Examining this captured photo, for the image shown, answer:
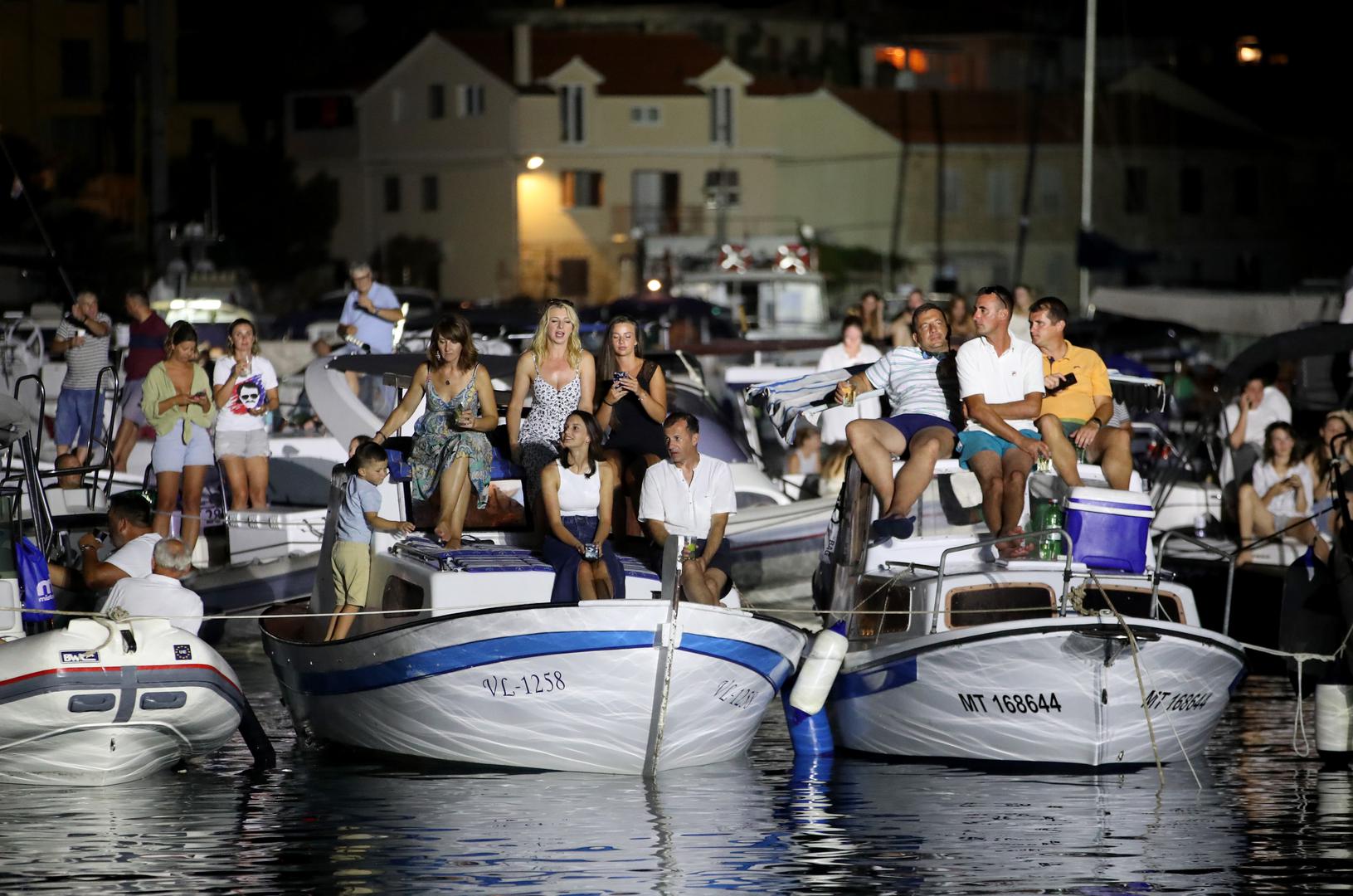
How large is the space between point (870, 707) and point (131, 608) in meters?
4.33

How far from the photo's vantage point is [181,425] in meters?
17.5

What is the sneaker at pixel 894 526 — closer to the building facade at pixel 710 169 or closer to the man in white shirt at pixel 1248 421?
the man in white shirt at pixel 1248 421

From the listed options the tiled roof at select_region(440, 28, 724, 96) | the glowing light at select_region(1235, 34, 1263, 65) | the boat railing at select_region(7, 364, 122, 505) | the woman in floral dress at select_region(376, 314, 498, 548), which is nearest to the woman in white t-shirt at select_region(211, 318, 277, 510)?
the boat railing at select_region(7, 364, 122, 505)

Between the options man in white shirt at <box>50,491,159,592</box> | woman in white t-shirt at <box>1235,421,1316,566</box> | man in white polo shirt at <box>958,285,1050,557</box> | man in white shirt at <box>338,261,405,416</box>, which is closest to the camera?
man in white polo shirt at <box>958,285,1050,557</box>

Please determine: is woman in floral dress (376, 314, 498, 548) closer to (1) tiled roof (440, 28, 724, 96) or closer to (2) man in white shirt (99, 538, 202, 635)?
(2) man in white shirt (99, 538, 202, 635)

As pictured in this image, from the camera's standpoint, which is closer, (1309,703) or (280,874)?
(280,874)

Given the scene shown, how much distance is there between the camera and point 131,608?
12898mm

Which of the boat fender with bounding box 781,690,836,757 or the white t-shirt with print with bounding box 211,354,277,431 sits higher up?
the white t-shirt with print with bounding box 211,354,277,431

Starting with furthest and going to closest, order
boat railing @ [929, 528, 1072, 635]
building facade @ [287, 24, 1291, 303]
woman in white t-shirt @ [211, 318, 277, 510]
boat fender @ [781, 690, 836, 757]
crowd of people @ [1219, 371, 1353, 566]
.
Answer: building facade @ [287, 24, 1291, 303], woman in white t-shirt @ [211, 318, 277, 510], crowd of people @ [1219, 371, 1353, 566], boat fender @ [781, 690, 836, 757], boat railing @ [929, 528, 1072, 635]

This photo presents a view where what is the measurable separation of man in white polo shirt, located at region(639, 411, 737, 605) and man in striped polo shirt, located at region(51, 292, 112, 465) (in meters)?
8.11

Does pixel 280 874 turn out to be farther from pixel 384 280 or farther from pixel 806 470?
pixel 384 280

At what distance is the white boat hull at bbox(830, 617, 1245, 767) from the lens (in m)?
12.4

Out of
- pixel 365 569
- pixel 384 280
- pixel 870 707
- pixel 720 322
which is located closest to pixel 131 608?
pixel 365 569

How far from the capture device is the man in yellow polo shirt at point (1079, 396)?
1386cm
